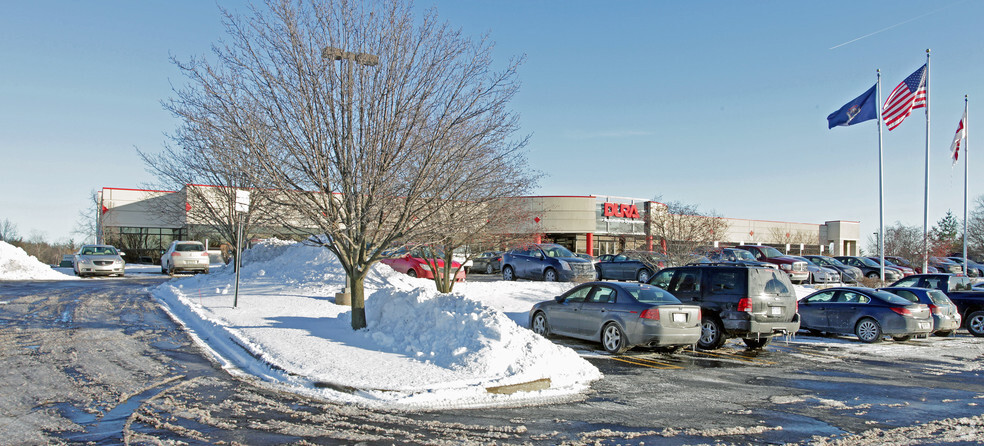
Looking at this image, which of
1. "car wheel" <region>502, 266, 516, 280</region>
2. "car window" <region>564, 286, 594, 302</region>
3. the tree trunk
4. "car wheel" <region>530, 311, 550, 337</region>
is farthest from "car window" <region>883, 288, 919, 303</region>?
the tree trunk

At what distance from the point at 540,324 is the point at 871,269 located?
2911cm

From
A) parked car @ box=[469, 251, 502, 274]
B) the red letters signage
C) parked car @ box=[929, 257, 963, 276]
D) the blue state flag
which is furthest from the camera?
the red letters signage

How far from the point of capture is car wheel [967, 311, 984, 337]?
17.8m

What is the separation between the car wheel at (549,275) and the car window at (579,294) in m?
11.0

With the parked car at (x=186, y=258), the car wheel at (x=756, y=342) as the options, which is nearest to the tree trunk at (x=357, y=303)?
the car wheel at (x=756, y=342)

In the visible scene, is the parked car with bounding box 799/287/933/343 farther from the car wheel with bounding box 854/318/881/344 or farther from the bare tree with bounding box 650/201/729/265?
the bare tree with bounding box 650/201/729/265

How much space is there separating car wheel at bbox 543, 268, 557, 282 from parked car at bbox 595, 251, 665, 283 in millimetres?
3011

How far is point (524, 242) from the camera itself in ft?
66.4

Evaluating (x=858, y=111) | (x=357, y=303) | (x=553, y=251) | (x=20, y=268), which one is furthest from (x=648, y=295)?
(x=20, y=268)

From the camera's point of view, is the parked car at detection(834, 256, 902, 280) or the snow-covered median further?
the parked car at detection(834, 256, 902, 280)

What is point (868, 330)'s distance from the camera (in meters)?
15.5

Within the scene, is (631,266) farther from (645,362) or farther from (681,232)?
(645,362)

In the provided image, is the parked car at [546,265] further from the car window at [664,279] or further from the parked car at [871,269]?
the parked car at [871,269]

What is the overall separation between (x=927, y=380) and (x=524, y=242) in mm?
11802
